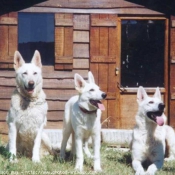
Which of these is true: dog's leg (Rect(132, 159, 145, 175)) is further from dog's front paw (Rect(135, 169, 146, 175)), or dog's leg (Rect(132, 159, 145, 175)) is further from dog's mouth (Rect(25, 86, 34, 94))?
dog's mouth (Rect(25, 86, 34, 94))

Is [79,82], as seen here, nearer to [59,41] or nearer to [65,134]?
[65,134]

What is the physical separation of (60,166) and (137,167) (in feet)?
3.71

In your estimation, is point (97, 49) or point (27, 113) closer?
point (27, 113)

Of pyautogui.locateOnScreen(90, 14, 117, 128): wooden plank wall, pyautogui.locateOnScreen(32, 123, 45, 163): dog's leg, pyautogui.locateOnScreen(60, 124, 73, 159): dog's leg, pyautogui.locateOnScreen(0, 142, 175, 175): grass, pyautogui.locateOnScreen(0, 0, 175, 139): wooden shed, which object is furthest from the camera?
pyautogui.locateOnScreen(90, 14, 117, 128): wooden plank wall

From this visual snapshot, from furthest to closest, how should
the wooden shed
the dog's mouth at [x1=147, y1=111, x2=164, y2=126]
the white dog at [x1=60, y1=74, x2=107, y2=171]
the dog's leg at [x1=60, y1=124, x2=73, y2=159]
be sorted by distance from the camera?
the wooden shed, the dog's leg at [x1=60, y1=124, x2=73, y2=159], the dog's mouth at [x1=147, y1=111, x2=164, y2=126], the white dog at [x1=60, y1=74, x2=107, y2=171]

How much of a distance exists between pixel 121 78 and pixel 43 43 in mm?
1756

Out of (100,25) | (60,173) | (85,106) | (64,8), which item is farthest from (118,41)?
(60,173)

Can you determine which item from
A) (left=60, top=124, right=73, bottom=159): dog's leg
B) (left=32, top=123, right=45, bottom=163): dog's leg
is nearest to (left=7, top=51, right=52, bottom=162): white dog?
(left=32, top=123, right=45, bottom=163): dog's leg

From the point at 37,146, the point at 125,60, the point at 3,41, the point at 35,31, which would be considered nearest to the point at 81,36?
the point at 35,31

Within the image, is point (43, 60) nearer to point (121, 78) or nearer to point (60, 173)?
point (121, 78)

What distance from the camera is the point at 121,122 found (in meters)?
9.93

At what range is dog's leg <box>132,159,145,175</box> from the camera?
22.5ft

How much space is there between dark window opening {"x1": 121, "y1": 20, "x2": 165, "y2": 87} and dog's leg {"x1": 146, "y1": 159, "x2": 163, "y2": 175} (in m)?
3.00

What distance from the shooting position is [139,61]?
10.1 metres
